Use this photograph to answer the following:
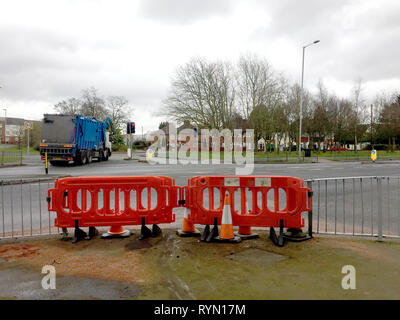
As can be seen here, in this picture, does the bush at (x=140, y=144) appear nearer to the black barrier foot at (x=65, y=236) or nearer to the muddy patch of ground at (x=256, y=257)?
the black barrier foot at (x=65, y=236)

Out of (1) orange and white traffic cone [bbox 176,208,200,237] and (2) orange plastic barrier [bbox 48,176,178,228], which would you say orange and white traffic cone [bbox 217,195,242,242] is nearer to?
(1) orange and white traffic cone [bbox 176,208,200,237]

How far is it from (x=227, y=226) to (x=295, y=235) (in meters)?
1.17

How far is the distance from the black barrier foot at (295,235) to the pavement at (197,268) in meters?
0.12

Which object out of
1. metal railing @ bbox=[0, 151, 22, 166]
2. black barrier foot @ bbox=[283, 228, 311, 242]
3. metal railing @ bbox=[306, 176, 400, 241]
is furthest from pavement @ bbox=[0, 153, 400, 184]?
black barrier foot @ bbox=[283, 228, 311, 242]

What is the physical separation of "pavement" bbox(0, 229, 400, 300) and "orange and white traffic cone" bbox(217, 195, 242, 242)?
15cm

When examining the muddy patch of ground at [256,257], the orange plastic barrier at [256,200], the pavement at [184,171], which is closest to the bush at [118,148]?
the pavement at [184,171]

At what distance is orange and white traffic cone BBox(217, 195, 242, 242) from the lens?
5.52m

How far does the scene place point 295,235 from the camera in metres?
5.62

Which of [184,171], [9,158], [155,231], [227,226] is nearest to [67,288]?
[155,231]

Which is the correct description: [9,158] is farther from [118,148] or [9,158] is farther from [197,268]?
[118,148]

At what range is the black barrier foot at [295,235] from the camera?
556 centimetres

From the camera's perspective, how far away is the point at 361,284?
3814mm

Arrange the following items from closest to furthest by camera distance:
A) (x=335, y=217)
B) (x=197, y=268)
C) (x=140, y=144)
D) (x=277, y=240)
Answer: (x=197, y=268) → (x=277, y=240) → (x=335, y=217) → (x=140, y=144)
